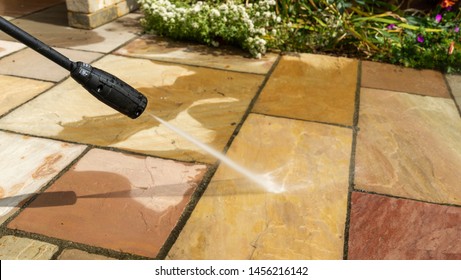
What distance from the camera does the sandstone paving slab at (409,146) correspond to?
238cm

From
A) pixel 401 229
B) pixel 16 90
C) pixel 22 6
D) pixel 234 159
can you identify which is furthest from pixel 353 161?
pixel 22 6

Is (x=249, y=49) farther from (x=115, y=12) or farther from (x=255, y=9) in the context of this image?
(x=115, y=12)

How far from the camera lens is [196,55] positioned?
4.04 meters

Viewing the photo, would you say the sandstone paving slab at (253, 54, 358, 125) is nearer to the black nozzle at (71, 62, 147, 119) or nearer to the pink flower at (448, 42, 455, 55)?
the pink flower at (448, 42, 455, 55)

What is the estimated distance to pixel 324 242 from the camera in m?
1.99

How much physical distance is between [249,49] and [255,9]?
0.48 m

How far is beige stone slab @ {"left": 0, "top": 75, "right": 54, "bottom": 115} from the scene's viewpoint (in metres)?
3.05

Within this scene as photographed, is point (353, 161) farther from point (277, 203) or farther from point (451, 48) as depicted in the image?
point (451, 48)

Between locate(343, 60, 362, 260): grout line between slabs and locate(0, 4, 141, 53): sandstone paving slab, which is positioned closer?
locate(343, 60, 362, 260): grout line between slabs

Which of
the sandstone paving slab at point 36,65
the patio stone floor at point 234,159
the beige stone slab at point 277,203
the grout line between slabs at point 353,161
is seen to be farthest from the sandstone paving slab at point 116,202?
the sandstone paving slab at point 36,65

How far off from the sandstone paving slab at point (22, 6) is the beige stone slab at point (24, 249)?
156 inches

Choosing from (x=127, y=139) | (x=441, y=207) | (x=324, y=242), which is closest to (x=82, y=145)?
(x=127, y=139)

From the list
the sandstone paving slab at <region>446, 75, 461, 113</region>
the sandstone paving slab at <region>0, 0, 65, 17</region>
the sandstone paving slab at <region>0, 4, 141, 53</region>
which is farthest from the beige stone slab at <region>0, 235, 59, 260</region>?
the sandstone paving slab at <region>0, 0, 65, 17</region>

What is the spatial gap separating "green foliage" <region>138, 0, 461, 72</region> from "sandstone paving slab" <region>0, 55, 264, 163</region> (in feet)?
2.14
